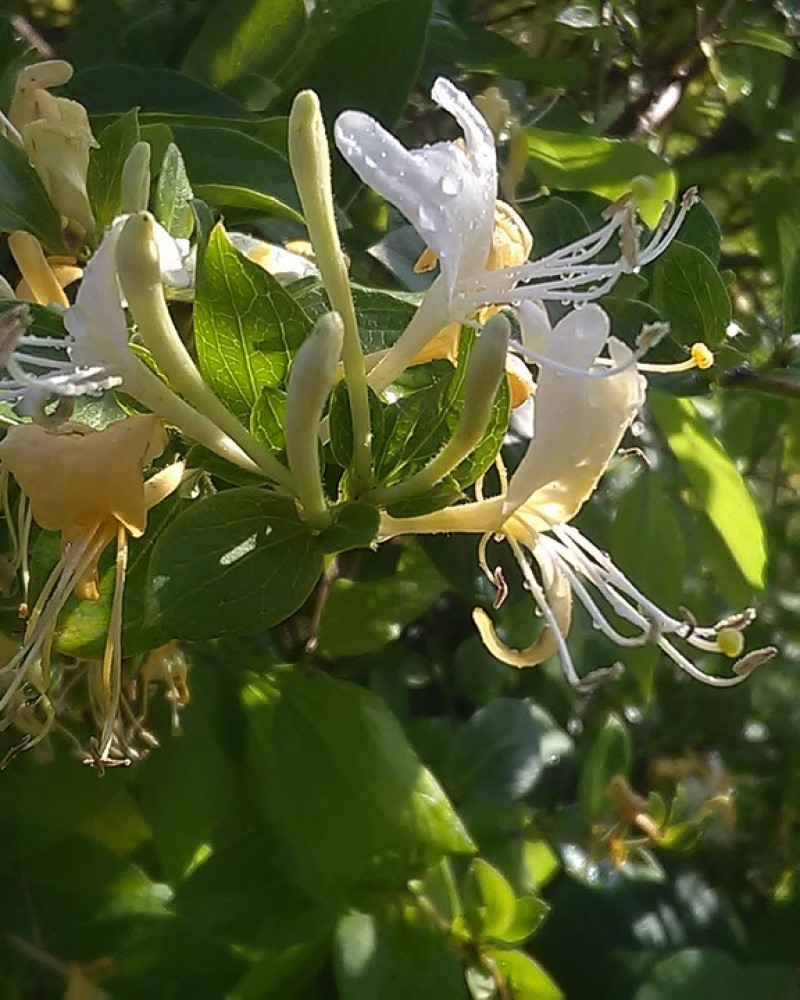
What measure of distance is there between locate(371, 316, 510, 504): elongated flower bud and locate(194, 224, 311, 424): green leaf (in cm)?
6

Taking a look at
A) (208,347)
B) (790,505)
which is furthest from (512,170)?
(790,505)

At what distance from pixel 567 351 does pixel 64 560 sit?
19cm

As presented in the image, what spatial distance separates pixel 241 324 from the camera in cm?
40

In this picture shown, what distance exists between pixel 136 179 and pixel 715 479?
19.9 inches

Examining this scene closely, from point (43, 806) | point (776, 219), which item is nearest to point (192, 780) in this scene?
point (43, 806)

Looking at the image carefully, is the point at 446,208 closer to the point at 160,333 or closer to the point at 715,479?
the point at 160,333

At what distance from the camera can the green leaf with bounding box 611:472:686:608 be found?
2.90ft

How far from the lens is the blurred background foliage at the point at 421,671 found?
67 centimetres

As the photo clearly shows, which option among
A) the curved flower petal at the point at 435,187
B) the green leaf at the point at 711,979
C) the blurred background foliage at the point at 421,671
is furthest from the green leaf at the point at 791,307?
the green leaf at the point at 711,979

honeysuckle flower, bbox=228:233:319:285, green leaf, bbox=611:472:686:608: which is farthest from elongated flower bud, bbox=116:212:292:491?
green leaf, bbox=611:472:686:608

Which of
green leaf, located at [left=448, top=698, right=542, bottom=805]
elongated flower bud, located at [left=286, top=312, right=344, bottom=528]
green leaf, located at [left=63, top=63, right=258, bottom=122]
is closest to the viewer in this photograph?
elongated flower bud, located at [left=286, top=312, right=344, bottom=528]

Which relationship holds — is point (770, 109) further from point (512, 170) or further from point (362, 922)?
point (362, 922)

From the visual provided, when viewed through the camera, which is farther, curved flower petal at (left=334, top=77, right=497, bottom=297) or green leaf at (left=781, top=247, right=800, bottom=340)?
green leaf at (left=781, top=247, right=800, bottom=340)

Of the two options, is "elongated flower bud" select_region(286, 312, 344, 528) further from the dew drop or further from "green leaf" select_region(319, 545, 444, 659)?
"green leaf" select_region(319, 545, 444, 659)
